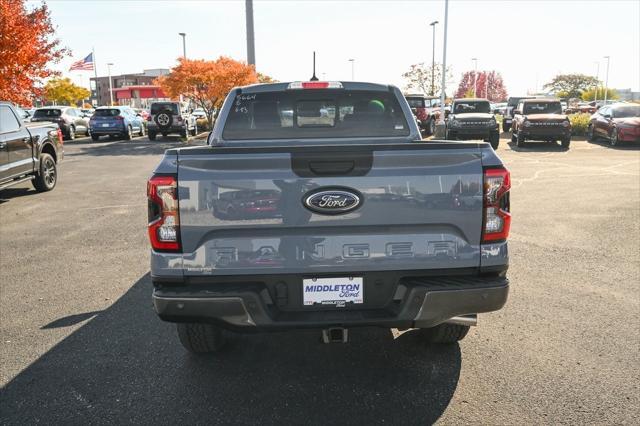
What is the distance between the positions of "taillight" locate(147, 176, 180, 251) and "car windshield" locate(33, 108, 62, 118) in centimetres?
2788

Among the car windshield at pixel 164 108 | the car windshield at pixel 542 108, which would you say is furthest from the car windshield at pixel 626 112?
the car windshield at pixel 164 108

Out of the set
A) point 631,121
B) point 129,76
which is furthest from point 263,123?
point 129,76

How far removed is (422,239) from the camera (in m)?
2.98

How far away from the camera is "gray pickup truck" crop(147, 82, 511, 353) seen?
2.92 meters

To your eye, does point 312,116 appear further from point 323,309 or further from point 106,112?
point 106,112

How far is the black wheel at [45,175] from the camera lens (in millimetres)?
11492

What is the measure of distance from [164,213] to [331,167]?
0.93 meters

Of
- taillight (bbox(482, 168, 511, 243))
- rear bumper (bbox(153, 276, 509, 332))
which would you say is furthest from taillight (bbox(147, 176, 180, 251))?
taillight (bbox(482, 168, 511, 243))

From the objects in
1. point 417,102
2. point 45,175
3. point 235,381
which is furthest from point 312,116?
point 417,102

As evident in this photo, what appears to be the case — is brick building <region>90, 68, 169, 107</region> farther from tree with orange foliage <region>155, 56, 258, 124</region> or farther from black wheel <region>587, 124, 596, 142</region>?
black wheel <region>587, 124, 596, 142</region>

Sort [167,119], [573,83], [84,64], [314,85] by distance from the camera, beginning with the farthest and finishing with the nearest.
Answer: [573,83]
[84,64]
[167,119]
[314,85]

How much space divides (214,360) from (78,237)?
15.4 ft

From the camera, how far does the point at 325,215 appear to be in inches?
115

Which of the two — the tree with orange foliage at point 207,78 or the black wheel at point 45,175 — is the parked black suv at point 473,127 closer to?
the tree with orange foliage at point 207,78
